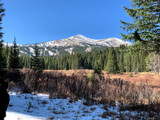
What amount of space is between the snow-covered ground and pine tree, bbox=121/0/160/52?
4916mm

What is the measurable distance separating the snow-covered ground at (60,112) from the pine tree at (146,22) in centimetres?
492

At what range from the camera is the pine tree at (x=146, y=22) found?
6649 mm

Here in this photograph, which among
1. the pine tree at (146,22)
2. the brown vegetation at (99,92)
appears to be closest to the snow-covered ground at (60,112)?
the brown vegetation at (99,92)

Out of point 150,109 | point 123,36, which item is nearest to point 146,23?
point 123,36

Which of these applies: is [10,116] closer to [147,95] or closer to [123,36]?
[147,95]

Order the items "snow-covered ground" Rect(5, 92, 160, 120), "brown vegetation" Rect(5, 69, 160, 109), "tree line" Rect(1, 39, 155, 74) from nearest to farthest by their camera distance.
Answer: "snow-covered ground" Rect(5, 92, 160, 120) < "brown vegetation" Rect(5, 69, 160, 109) < "tree line" Rect(1, 39, 155, 74)

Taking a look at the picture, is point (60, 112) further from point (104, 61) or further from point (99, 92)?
point (104, 61)

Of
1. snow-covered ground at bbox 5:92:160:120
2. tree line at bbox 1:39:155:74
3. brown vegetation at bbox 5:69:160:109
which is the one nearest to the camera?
snow-covered ground at bbox 5:92:160:120

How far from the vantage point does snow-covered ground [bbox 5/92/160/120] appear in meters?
3.36

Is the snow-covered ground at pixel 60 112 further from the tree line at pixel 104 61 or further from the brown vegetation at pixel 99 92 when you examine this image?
the tree line at pixel 104 61

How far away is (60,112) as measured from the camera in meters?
3.85

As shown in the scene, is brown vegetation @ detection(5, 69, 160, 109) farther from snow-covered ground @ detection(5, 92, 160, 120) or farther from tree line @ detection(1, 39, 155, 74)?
tree line @ detection(1, 39, 155, 74)

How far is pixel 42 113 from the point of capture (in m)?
3.66

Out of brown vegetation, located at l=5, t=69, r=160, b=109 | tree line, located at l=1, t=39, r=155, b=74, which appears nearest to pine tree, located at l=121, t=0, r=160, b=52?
tree line, located at l=1, t=39, r=155, b=74
